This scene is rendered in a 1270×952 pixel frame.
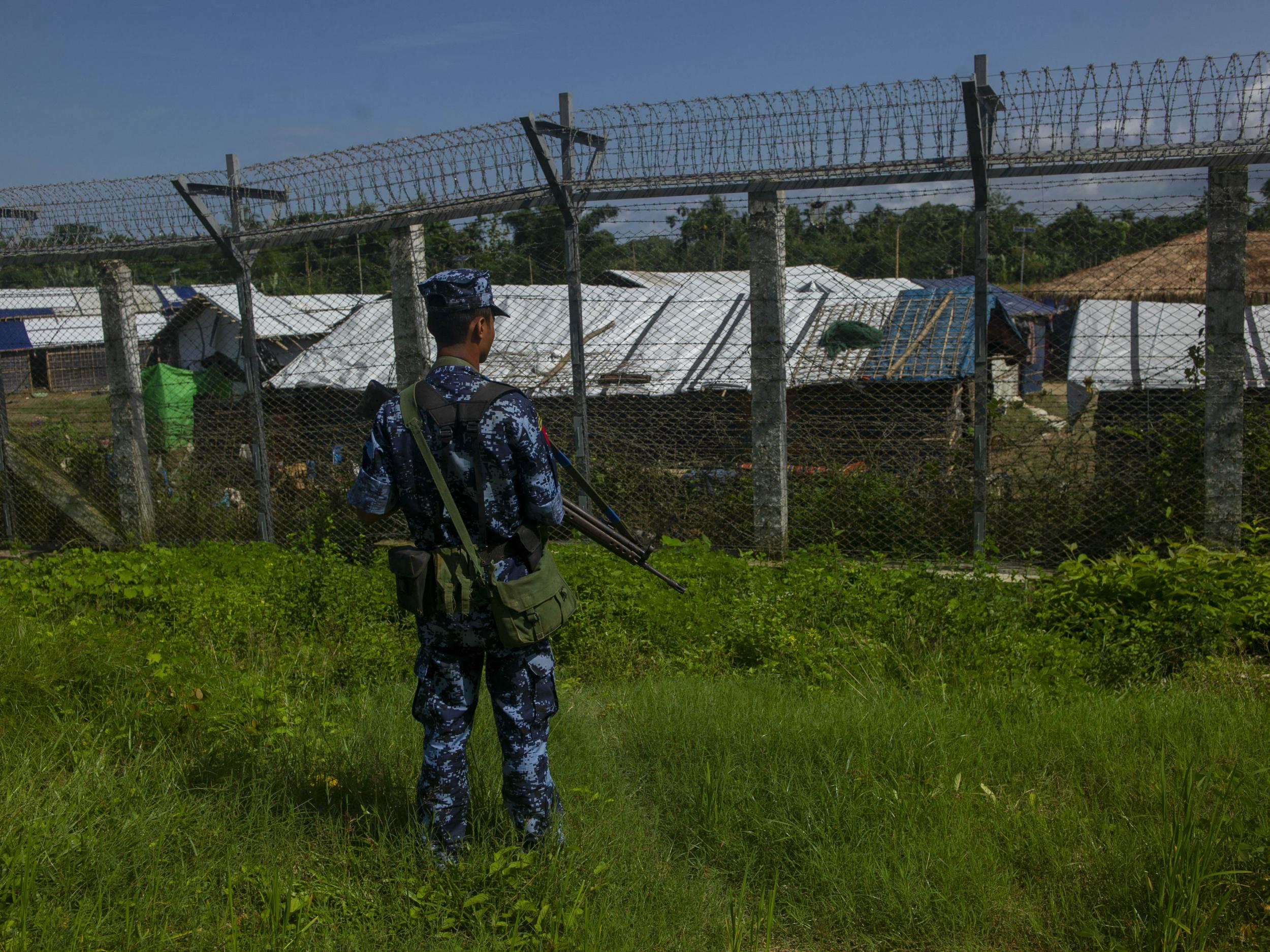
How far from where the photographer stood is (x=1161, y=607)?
457 centimetres

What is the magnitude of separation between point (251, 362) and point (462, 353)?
14.6 ft

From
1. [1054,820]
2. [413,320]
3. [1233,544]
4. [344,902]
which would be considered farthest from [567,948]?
[413,320]

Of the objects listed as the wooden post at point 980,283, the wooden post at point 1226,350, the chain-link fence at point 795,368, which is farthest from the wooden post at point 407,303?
the wooden post at point 1226,350

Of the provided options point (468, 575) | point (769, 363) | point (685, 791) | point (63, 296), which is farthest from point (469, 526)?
point (63, 296)

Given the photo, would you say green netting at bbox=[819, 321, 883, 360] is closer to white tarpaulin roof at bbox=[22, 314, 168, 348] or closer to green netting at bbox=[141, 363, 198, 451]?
green netting at bbox=[141, 363, 198, 451]

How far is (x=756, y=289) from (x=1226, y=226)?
245cm

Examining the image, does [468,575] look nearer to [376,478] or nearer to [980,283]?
[376,478]

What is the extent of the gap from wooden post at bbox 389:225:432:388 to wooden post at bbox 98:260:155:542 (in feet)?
8.25

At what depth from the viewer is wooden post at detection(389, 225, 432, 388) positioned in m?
6.39

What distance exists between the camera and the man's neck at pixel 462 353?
117 inches

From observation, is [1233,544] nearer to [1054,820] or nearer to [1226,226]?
[1226,226]

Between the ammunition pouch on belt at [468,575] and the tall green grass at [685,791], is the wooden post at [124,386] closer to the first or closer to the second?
the tall green grass at [685,791]

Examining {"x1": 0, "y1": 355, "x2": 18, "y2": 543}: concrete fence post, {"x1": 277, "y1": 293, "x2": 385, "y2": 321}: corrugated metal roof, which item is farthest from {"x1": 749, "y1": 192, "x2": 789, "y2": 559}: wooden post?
{"x1": 277, "y1": 293, "x2": 385, "y2": 321}: corrugated metal roof

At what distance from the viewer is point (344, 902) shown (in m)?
2.75
